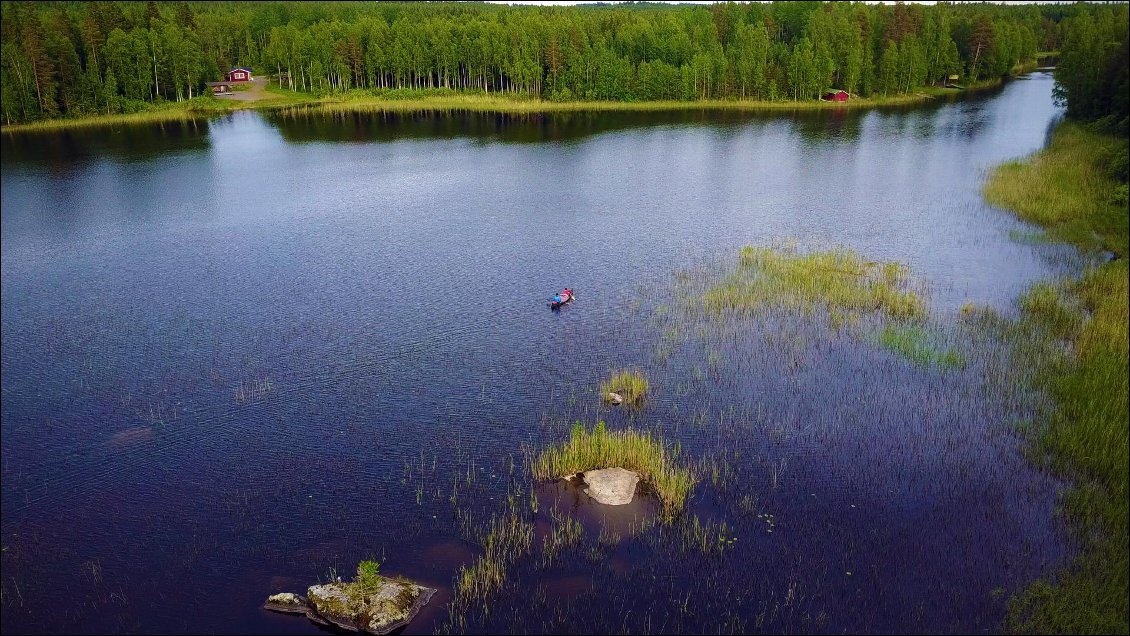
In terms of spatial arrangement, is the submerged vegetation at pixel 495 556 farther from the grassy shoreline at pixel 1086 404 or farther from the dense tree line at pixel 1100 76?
the dense tree line at pixel 1100 76

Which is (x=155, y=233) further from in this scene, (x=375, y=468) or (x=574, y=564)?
(x=574, y=564)

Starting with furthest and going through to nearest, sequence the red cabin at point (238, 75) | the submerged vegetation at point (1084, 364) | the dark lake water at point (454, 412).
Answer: the red cabin at point (238, 75)
the dark lake water at point (454, 412)
the submerged vegetation at point (1084, 364)

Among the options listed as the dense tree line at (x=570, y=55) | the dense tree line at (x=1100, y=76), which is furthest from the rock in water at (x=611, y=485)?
the dense tree line at (x=570, y=55)

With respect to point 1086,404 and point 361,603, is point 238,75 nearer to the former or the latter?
point 361,603

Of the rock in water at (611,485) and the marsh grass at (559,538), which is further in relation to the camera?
the rock in water at (611,485)

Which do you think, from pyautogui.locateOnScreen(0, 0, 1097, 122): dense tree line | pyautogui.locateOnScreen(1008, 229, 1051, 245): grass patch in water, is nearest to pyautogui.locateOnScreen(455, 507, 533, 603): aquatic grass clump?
pyautogui.locateOnScreen(1008, 229, 1051, 245): grass patch in water

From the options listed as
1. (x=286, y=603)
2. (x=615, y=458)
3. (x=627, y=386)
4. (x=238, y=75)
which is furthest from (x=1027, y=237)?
(x=238, y=75)

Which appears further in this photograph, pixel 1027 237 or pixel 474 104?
pixel 474 104
